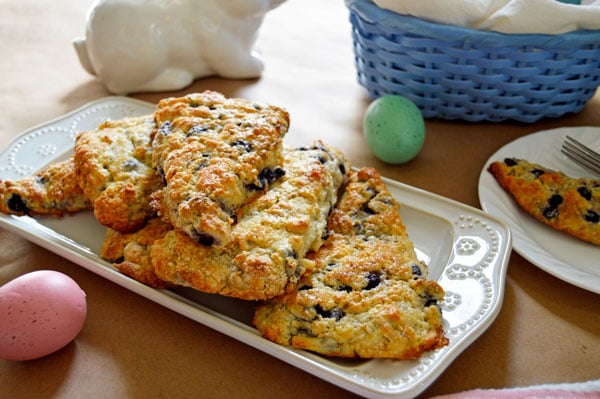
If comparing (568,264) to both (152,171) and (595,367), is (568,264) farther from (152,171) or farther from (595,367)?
(152,171)

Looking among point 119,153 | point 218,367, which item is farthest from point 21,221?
point 218,367

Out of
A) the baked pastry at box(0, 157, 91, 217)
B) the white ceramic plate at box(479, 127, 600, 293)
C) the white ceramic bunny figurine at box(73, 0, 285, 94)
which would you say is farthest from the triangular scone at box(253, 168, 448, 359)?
the white ceramic bunny figurine at box(73, 0, 285, 94)

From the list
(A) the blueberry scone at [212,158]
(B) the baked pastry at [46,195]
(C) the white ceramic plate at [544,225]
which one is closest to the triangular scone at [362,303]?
(A) the blueberry scone at [212,158]

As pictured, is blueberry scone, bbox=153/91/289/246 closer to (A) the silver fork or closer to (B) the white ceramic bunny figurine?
(B) the white ceramic bunny figurine

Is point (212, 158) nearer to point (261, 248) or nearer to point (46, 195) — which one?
point (261, 248)

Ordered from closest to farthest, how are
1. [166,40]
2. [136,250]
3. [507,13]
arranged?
[136,250] → [507,13] → [166,40]

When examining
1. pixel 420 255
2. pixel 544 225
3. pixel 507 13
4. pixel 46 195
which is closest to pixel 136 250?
pixel 46 195
